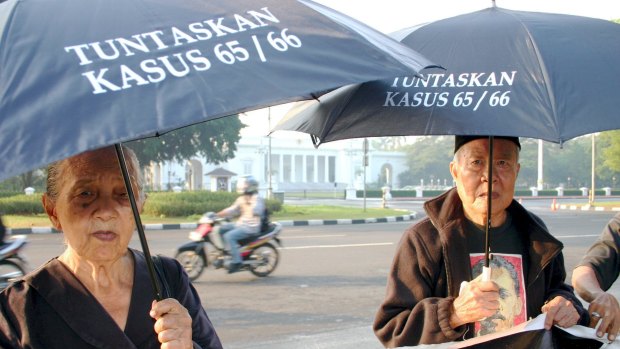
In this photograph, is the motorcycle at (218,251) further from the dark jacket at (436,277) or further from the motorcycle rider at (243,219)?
the dark jacket at (436,277)

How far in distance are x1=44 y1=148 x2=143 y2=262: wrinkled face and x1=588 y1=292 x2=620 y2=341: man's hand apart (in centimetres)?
140

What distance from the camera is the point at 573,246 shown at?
11.9 m

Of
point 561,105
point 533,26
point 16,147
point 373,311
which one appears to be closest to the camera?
point 16,147

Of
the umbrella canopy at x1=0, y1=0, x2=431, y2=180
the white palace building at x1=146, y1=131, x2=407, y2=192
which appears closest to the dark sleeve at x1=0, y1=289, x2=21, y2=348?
the umbrella canopy at x1=0, y1=0, x2=431, y2=180

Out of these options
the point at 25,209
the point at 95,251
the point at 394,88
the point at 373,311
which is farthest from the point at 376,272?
the point at 25,209

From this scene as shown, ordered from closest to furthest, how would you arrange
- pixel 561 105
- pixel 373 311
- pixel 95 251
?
pixel 95 251 → pixel 561 105 → pixel 373 311

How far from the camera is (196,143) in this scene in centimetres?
3122

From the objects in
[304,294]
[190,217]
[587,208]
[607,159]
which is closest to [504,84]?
[304,294]

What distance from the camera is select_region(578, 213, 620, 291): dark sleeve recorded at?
89.7 inches

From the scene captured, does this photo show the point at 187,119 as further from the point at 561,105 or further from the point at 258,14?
the point at 561,105

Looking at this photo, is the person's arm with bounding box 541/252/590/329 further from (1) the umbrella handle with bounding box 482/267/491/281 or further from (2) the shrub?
(2) the shrub

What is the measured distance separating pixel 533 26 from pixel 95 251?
→ 147cm

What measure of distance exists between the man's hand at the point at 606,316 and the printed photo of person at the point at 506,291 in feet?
0.67

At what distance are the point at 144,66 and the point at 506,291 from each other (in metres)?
1.36
